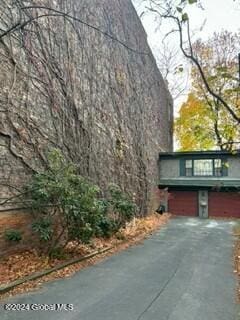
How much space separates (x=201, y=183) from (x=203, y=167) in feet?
3.74

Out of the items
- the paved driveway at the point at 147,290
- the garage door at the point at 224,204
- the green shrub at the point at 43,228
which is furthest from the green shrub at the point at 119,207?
the garage door at the point at 224,204

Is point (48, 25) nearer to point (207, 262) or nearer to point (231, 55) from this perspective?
point (207, 262)

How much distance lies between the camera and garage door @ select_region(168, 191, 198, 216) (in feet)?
68.7

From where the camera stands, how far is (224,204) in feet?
66.5

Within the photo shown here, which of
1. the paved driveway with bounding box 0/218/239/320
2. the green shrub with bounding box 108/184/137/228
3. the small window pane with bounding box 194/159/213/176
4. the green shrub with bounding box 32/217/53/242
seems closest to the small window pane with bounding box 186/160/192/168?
the small window pane with bounding box 194/159/213/176

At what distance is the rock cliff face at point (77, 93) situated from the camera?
7.22 meters

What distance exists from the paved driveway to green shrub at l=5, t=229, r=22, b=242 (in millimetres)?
1418

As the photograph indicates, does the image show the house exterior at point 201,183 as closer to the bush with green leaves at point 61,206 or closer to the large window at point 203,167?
the large window at point 203,167

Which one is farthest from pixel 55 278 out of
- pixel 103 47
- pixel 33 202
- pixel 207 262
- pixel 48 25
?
pixel 103 47

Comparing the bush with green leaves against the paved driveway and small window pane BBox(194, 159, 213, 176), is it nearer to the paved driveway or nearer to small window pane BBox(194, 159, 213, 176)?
the paved driveway

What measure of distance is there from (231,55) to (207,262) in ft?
59.1

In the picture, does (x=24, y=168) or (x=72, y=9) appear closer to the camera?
(x=24, y=168)

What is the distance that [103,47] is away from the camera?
501 inches

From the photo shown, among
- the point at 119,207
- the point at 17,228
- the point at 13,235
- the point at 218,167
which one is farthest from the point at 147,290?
the point at 218,167
